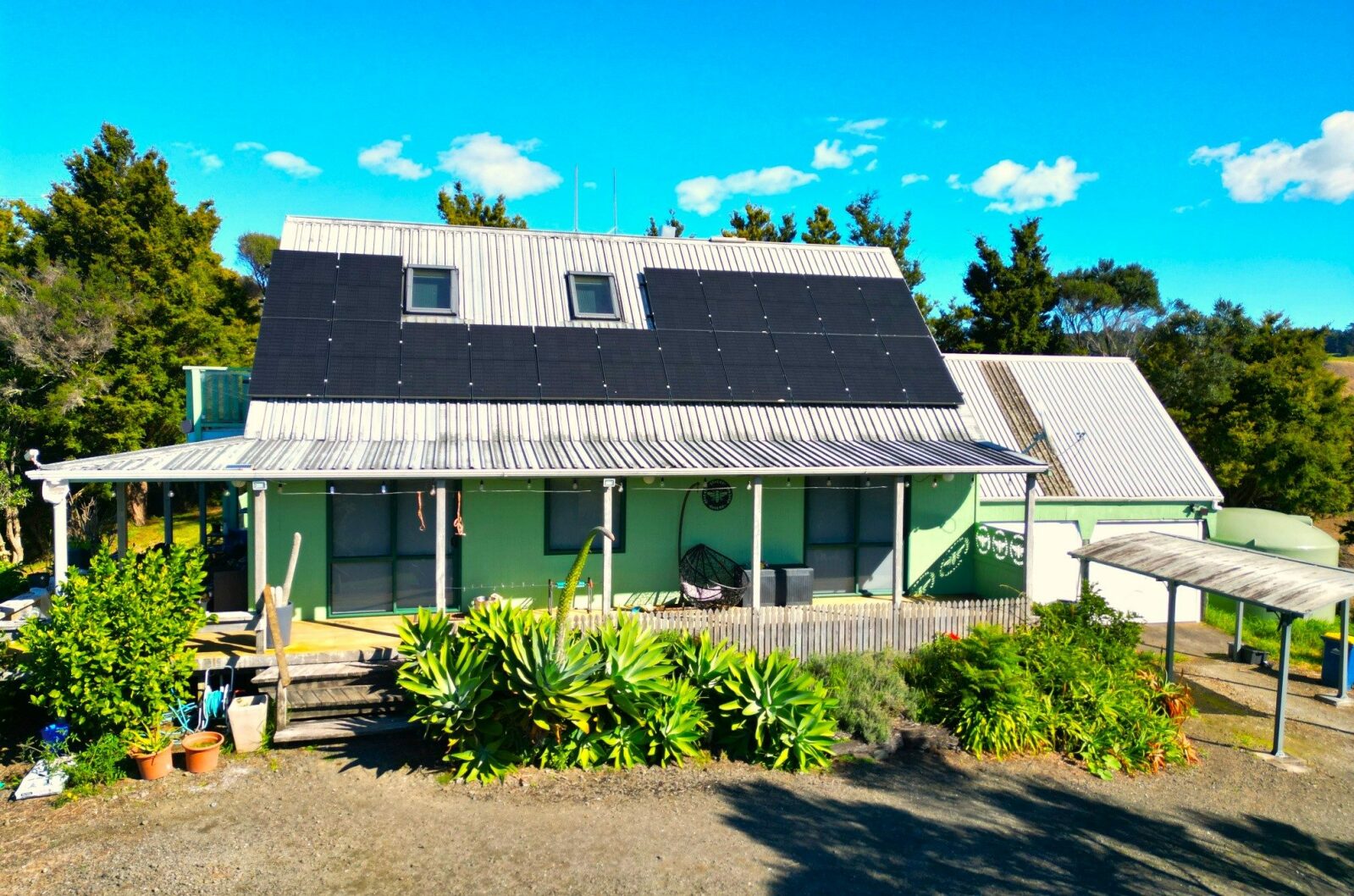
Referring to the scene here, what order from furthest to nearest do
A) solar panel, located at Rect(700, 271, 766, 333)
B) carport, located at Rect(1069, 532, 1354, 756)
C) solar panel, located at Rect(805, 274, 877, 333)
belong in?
solar panel, located at Rect(805, 274, 877, 333) < solar panel, located at Rect(700, 271, 766, 333) < carport, located at Rect(1069, 532, 1354, 756)

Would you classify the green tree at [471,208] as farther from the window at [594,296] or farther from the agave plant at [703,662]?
the agave plant at [703,662]

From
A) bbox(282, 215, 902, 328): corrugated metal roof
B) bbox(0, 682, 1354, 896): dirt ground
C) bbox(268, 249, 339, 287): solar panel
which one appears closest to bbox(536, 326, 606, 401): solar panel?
bbox(282, 215, 902, 328): corrugated metal roof

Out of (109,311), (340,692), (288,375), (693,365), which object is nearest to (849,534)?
(693,365)

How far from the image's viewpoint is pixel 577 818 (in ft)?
27.8

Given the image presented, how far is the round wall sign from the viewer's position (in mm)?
13688

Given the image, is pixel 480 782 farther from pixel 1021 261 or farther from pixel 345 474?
pixel 1021 261

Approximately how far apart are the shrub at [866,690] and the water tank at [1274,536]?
972 cm

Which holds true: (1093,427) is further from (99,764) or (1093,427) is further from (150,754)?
(99,764)

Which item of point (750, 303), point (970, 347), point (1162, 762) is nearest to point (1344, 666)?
point (1162, 762)

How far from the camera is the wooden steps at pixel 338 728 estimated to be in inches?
388

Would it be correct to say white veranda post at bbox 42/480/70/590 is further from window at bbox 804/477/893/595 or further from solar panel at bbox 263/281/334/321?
window at bbox 804/477/893/595

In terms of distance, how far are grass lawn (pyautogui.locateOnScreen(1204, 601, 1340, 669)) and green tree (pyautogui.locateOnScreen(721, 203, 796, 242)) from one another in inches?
834

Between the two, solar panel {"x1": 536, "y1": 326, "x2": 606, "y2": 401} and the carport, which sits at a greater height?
solar panel {"x1": 536, "y1": 326, "x2": 606, "y2": 401}

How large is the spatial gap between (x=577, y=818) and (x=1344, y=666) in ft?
38.4
